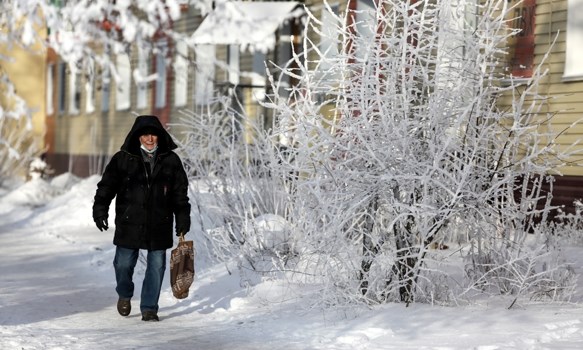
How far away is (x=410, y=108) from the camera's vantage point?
31.7ft

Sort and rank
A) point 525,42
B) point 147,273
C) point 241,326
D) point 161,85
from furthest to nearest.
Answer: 1. point 161,85
2. point 525,42
3. point 147,273
4. point 241,326

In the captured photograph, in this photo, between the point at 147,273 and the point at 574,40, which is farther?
the point at 574,40

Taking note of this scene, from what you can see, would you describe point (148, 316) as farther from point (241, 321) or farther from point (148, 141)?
point (148, 141)

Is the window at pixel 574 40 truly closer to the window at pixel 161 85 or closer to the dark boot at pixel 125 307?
the dark boot at pixel 125 307

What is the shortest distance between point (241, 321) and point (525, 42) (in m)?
8.42

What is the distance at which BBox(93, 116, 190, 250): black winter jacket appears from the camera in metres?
9.95

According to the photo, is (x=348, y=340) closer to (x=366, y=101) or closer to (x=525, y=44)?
(x=366, y=101)

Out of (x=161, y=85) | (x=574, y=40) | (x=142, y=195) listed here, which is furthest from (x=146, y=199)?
A: (x=161, y=85)

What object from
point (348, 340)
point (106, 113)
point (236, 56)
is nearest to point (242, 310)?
point (348, 340)

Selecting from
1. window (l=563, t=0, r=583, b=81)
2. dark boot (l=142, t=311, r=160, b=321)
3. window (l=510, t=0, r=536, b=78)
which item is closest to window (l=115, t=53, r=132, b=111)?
window (l=510, t=0, r=536, b=78)

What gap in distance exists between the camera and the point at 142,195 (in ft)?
32.8

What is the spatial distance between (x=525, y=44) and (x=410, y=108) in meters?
7.86

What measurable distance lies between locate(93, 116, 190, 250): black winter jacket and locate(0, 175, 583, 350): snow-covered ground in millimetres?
674

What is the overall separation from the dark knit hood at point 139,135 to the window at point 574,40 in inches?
299
